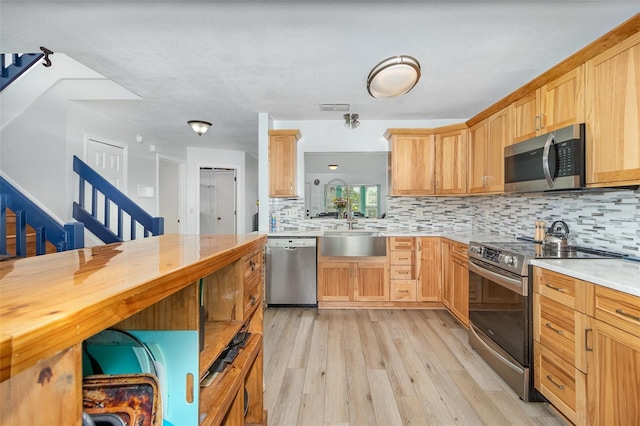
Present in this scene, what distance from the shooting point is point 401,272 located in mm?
3445

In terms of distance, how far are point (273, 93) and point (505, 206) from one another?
290 cm

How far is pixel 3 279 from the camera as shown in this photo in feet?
1.65

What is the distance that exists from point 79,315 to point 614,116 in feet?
8.15

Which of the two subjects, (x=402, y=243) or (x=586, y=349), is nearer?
(x=586, y=349)

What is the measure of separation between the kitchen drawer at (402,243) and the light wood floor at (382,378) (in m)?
0.85

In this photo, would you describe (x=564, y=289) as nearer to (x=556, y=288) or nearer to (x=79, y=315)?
(x=556, y=288)

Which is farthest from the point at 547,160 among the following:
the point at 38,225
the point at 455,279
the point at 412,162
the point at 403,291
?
the point at 38,225

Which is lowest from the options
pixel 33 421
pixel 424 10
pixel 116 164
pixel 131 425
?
pixel 131 425

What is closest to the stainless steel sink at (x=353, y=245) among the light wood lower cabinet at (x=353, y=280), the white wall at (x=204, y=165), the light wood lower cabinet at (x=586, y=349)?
the light wood lower cabinet at (x=353, y=280)

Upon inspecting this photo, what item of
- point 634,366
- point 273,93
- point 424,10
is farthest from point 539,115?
point 273,93

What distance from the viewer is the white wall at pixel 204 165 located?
231 inches

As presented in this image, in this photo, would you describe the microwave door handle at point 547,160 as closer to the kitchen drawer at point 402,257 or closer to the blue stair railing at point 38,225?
the kitchen drawer at point 402,257

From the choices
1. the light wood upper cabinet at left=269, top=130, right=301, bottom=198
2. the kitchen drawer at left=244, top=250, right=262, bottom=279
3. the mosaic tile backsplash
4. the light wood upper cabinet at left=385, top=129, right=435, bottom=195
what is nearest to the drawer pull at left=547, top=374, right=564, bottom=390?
the mosaic tile backsplash

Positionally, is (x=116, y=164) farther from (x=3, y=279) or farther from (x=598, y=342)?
(x=598, y=342)
